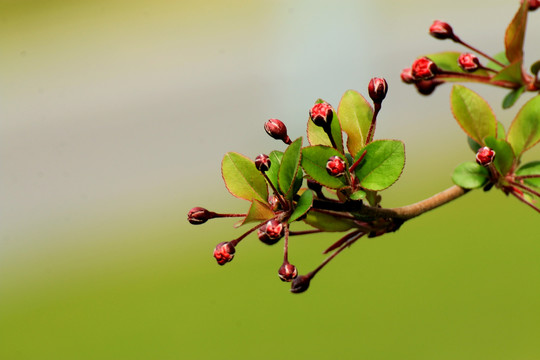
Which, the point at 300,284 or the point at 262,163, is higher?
the point at 262,163

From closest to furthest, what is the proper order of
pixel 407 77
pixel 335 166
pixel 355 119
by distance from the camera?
pixel 335 166 < pixel 355 119 < pixel 407 77

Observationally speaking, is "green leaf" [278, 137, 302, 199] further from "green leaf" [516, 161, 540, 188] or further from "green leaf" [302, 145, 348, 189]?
"green leaf" [516, 161, 540, 188]

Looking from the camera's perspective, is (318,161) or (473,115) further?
(473,115)

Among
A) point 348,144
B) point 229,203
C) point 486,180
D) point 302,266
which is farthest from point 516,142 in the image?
point 229,203

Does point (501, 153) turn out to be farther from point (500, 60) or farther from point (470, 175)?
point (500, 60)

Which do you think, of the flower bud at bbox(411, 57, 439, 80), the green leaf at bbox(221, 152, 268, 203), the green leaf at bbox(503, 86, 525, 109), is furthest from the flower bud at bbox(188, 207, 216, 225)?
the green leaf at bbox(503, 86, 525, 109)

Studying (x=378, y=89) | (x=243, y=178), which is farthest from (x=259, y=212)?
(x=378, y=89)
